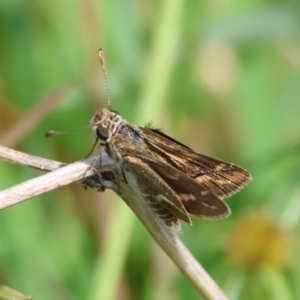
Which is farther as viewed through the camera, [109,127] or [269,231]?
[269,231]

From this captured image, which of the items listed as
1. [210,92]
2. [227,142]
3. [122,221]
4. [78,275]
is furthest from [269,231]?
[210,92]

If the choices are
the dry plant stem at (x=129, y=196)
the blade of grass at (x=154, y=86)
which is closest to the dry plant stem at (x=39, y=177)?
the dry plant stem at (x=129, y=196)

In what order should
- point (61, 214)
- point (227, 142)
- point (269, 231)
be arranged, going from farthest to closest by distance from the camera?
1. point (227, 142)
2. point (61, 214)
3. point (269, 231)

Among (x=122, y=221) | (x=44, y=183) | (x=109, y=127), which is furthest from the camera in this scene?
(x=122, y=221)

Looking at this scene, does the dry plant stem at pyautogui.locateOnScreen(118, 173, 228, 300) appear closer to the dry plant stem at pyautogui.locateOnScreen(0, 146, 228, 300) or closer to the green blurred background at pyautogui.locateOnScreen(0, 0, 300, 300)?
the dry plant stem at pyautogui.locateOnScreen(0, 146, 228, 300)

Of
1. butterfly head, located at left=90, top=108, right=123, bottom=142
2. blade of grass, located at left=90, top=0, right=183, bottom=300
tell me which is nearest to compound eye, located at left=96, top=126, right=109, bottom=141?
butterfly head, located at left=90, top=108, right=123, bottom=142

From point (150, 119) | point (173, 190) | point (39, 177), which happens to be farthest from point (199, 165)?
point (39, 177)

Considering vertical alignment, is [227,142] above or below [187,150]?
above

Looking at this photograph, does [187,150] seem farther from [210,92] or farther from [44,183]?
[210,92]
